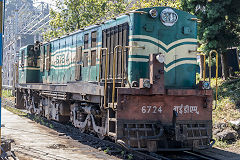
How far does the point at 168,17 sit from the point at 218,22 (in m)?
6.21

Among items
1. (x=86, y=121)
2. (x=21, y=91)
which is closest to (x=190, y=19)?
(x=86, y=121)

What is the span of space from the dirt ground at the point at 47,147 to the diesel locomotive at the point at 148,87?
65cm

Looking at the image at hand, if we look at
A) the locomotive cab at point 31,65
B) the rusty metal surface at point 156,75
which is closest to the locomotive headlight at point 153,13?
the rusty metal surface at point 156,75

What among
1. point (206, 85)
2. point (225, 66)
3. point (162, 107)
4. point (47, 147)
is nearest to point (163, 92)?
point (162, 107)

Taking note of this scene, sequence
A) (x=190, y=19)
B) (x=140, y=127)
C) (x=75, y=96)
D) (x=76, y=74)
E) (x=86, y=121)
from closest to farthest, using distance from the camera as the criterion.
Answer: (x=140, y=127), (x=190, y=19), (x=86, y=121), (x=75, y=96), (x=76, y=74)

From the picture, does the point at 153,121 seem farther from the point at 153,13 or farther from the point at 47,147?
the point at 47,147

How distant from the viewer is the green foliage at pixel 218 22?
1393 centimetres

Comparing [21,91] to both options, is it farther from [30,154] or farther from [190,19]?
[190,19]

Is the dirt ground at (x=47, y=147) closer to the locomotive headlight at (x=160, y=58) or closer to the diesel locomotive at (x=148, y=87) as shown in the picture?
the diesel locomotive at (x=148, y=87)

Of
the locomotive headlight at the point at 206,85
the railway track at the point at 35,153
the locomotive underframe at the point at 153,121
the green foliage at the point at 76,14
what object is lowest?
the railway track at the point at 35,153

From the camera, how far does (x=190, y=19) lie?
9.14m

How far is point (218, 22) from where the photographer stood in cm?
1412

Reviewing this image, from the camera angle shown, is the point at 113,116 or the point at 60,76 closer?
the point at 113,116

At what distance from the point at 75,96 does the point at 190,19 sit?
14.7 ft
